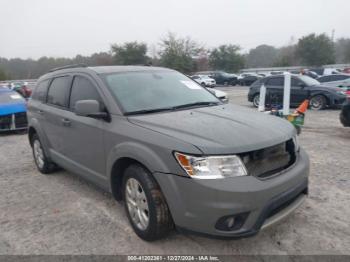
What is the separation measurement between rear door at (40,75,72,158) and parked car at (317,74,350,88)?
13.5m

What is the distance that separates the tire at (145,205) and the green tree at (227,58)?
5349 cm

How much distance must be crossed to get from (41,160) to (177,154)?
138 inches

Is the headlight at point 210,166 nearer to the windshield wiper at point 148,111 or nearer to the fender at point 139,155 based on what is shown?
the fender at point 139,155

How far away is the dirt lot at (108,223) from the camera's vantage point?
2.86 meters

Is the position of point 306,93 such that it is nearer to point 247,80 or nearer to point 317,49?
point 247,80

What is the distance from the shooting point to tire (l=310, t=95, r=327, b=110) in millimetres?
12047

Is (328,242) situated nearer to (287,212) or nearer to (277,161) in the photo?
(287,212)

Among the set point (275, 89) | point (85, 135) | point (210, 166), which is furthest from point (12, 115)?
point (275, 89)

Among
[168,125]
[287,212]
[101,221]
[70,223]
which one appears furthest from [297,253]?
[70,223]

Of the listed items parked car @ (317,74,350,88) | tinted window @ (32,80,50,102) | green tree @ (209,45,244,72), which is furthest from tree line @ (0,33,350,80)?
tinted window @ (32,80,50,102)

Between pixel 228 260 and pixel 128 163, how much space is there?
1.31 m

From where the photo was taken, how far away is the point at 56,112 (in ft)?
14.2

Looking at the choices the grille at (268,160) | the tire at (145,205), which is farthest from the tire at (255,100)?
the tire at (145,205)

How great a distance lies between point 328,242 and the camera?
2.87 metres
